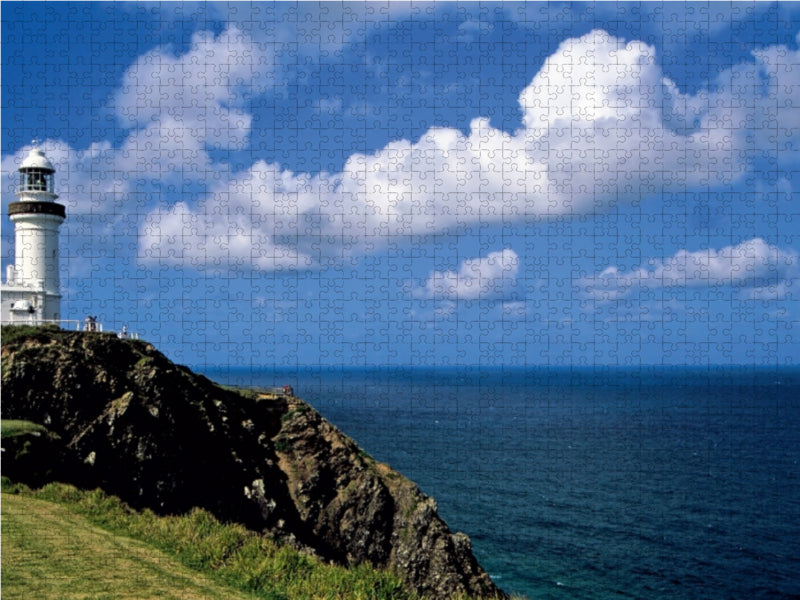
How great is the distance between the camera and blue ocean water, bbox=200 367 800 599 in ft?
140

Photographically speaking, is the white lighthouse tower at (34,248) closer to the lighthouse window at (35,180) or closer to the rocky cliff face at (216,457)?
the lighthouse window at (35,180)

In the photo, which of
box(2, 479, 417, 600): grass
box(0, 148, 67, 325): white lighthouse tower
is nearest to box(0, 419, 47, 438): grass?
box(2, 479, 417, 600): grass

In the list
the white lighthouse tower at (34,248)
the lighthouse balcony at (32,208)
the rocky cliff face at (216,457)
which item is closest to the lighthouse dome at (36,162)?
the white lighthouse tower at (34,248)

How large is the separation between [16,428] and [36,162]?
20.2 m

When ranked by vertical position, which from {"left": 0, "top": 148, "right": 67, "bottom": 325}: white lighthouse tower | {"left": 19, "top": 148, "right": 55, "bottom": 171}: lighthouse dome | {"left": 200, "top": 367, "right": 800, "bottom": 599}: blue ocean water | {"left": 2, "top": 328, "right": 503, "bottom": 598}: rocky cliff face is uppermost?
{"left": 19, "top": 148, "right": 55, "bottom": 171}: lighthouse dome

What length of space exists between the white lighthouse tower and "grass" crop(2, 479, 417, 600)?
17394mm

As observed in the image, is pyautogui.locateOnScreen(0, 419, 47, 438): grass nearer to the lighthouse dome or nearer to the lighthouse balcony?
the lighthouse balcony

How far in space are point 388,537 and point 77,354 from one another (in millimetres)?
20004

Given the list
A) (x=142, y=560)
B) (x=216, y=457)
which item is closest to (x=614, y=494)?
(x=216, y=457)

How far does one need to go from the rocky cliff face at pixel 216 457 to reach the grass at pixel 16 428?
30.0 inches

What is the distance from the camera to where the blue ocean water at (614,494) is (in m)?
42.6

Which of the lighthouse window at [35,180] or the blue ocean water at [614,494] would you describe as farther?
the blue ocean water at [614,494]

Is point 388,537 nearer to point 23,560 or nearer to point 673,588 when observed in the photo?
point 673,588

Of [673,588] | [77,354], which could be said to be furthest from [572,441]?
[77,354]
